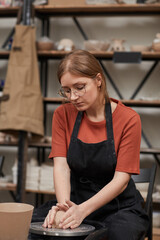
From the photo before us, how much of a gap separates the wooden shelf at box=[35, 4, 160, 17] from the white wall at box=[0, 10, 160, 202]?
14cm

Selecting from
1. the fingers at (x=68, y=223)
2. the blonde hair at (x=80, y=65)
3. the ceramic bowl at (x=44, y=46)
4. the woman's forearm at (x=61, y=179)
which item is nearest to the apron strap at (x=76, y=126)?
the woman's forearm at (x=61, y=179)

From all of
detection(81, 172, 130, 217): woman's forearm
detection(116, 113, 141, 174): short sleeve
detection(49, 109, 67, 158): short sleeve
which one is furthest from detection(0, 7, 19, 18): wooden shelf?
detection(81, 172, 130, 217): woman's forearm

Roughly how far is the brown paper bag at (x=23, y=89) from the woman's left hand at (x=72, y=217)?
2.07 m

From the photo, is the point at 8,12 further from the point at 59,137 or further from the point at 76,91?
the point at 76,91

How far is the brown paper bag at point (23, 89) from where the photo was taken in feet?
11.2

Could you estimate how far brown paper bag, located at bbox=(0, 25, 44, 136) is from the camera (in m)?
3.41

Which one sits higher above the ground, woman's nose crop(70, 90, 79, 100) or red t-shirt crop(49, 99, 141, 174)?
woman's nose crop(70, 90, 79, 100)

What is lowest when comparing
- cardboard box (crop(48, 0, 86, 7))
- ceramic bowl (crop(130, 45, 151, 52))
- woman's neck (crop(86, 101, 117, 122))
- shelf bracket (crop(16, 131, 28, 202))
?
shelf bracket (crop(16, 131, 28, 202))

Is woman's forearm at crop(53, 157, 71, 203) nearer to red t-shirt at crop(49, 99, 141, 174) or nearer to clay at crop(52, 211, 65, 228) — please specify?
red t-shirt at crop(49, 99, 141, 174)

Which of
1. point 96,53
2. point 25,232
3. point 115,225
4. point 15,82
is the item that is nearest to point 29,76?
point 15,82

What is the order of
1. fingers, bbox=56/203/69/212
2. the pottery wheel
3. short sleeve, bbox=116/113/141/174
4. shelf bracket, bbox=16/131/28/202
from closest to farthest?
the pottery wheel, fingers, bbox=56/203/69/212, short sleeve, bbox=116/113/141/174, shelf bracket, bbox=16/131/28/202

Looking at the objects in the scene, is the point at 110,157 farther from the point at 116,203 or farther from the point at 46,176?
the point at 46,176

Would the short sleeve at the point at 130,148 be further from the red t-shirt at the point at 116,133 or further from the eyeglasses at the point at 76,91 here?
the eyeglasses at the point at 76,91

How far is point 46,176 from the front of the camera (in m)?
3.46
